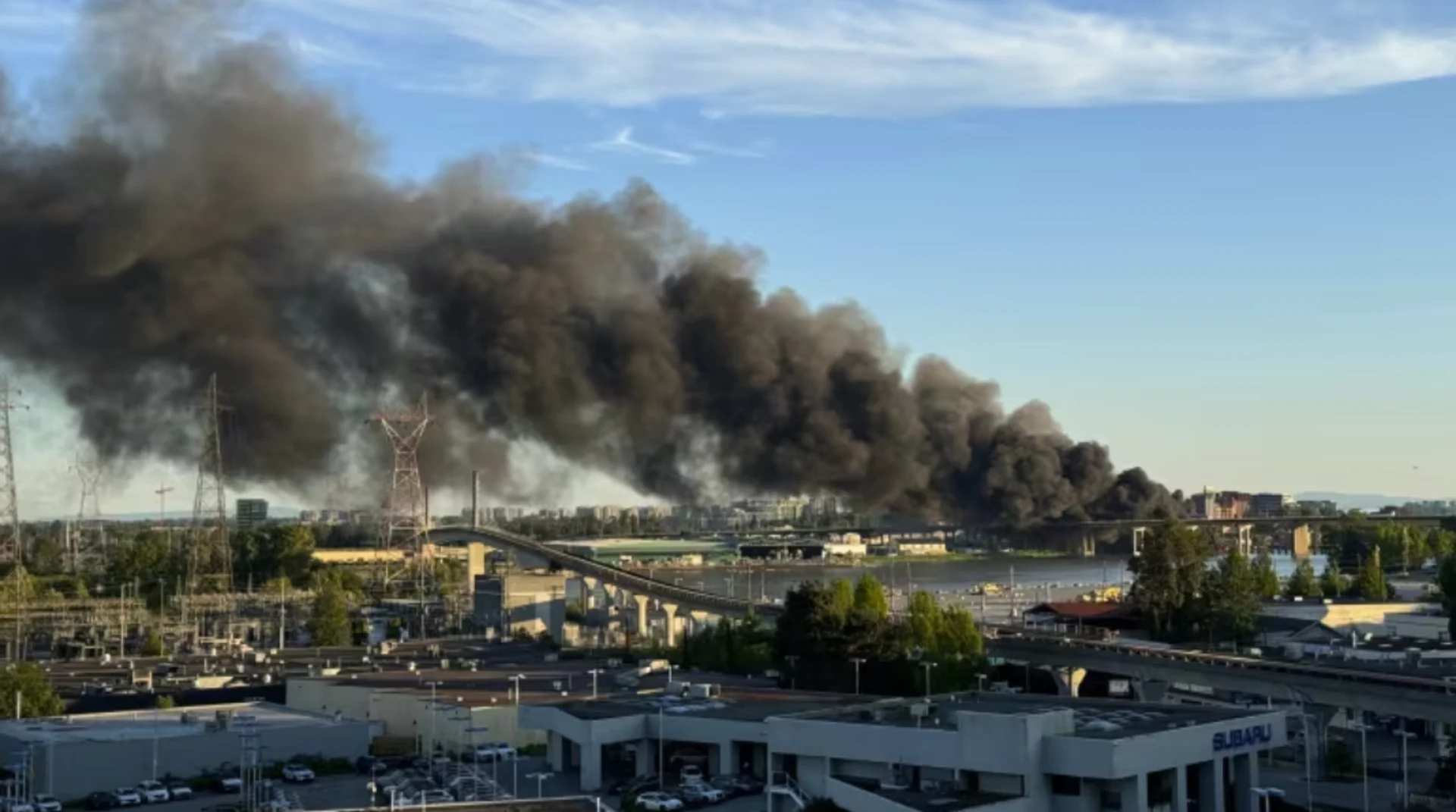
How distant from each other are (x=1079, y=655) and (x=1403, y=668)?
5.28 m

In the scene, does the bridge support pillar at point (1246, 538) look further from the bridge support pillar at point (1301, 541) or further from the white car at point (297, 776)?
the white car at point (297, 776)

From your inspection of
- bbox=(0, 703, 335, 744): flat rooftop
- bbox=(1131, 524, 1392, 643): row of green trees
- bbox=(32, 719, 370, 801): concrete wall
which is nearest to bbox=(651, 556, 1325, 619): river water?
bbox=(1131, 524, 1392, 643): row of green trees

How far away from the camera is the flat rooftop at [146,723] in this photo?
61.4 feet

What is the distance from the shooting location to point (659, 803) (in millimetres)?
15305

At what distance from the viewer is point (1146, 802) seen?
13914 mm

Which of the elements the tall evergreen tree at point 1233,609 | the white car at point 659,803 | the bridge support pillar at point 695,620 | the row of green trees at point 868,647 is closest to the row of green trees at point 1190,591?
the tall evergreen tree at point 1233,609

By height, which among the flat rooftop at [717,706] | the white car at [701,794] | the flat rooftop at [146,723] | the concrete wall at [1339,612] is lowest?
the white car at [701,794]

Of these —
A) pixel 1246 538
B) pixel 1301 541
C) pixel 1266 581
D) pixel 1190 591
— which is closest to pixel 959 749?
pixel 1190 591

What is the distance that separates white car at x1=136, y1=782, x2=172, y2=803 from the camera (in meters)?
16.9

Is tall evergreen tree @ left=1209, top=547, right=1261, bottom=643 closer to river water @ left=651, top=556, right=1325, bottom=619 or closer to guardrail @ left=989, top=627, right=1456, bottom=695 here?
guardrail @ left=989, top=627, right=1456, bottom=695

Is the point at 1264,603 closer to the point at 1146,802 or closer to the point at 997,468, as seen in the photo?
the point at 997,468

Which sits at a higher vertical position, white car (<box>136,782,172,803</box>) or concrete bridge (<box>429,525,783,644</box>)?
concrete bridge (<box>429,525,783,644</box>)

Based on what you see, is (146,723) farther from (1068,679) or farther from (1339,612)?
(1339,612)

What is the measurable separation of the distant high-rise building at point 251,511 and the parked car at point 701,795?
65555 millimetres
